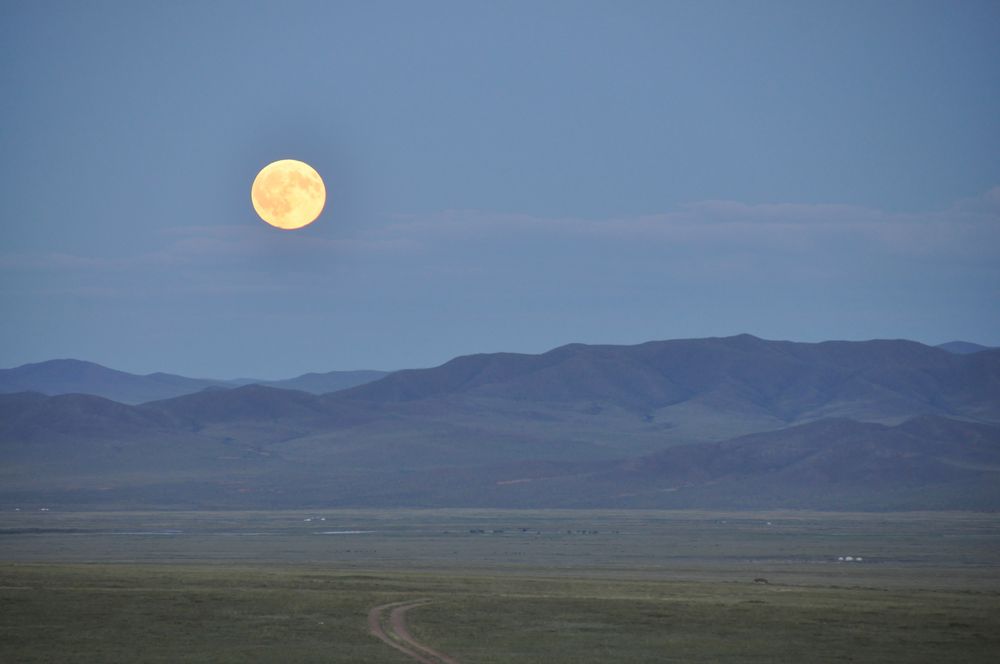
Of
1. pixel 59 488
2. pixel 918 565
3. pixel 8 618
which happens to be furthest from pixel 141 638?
pixel 59 488

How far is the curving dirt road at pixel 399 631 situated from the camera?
33938 mm

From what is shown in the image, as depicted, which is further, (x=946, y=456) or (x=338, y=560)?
(x=946, y=456)

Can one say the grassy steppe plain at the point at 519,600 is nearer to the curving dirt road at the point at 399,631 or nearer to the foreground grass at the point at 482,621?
the foreground grass at the point at 482,621

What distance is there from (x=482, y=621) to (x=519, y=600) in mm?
5612

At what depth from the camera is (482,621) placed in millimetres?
41000

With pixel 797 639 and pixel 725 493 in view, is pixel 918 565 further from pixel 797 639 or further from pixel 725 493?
pixel 725 493

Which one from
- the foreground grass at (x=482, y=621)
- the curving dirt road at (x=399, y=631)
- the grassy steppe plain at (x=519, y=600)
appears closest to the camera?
the curving dirt road at (x=399, y=631)

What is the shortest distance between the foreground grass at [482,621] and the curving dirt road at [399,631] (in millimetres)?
494

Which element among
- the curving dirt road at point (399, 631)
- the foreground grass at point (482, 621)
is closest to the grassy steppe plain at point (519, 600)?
the foreground grass at point (482, 621)

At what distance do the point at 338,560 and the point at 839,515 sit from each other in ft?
241

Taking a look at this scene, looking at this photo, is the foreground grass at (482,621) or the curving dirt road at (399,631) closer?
the curving dirt road at (399,631)

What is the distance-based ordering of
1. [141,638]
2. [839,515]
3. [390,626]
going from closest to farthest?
[141,638] < [390,626] < [839,515]

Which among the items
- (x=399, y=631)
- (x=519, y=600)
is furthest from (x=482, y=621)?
(x=519, y=600)

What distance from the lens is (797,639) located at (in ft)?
124
